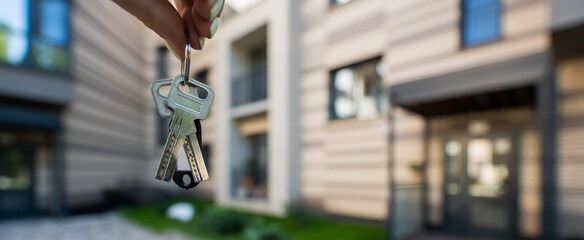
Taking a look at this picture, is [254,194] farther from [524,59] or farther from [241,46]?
[524,59]

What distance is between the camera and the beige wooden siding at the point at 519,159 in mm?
5391

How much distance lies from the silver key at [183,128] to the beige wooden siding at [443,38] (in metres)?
5.77

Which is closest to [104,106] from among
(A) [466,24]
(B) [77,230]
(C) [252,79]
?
(B) [77,230]

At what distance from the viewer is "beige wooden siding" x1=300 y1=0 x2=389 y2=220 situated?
7309mm

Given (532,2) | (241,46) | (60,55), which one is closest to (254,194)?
(241,46)

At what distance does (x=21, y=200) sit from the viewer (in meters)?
9.98

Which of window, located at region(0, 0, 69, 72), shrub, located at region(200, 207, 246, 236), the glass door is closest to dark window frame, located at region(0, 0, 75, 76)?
window, located at region(0, 0, 69, 72)

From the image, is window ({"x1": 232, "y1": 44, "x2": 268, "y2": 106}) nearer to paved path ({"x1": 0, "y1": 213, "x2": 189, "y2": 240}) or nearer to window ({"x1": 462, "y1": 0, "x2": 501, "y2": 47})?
paved path ({"x1": 0, "y1": 213, "x2": 189, "y2": 240})

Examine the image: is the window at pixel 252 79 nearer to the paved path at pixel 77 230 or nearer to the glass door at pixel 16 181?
the paved path at pixel 77 230

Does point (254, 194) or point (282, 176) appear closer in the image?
point (282, 176)

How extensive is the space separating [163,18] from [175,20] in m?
0.03

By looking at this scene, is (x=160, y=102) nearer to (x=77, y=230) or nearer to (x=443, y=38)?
(x=443, y=38)

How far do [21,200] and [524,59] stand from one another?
13.6 metres

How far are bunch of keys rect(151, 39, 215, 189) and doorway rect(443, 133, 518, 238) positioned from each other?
6.44 metres
